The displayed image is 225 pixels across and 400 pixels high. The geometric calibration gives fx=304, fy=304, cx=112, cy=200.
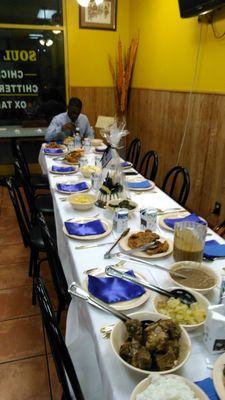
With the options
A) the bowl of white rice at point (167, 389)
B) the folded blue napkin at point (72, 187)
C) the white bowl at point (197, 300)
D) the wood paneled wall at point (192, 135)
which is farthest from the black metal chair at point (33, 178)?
the bowl of white rice at point (167, 389)

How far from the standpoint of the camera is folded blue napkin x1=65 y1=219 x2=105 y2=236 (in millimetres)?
1461

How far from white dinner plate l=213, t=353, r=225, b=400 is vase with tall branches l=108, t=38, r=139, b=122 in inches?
183

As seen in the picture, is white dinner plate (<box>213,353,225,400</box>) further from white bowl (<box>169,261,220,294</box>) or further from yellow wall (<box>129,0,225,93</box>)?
yellow wall (<box>129,0,225,93</box>)

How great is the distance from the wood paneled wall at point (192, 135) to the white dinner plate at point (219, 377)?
7.32ft

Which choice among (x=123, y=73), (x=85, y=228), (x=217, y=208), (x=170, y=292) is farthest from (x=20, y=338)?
(x=123, y=73)

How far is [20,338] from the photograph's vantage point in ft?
6.00

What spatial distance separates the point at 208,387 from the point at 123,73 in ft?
15.8

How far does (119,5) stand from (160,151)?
2.53 metres

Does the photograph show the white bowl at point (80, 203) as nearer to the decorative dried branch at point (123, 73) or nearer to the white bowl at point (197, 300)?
the white bowl at point (197, 300)

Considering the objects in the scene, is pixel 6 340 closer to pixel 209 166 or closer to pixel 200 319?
pixel 200 319

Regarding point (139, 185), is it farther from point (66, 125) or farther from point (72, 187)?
point (66, 125)

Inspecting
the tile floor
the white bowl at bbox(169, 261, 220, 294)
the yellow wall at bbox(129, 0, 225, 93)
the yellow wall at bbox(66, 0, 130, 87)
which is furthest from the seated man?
the white bowl at bbox(169, 261, 220, 294)

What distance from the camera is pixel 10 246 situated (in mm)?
2871

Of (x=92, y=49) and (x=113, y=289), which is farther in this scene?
(x=92, y=49)
